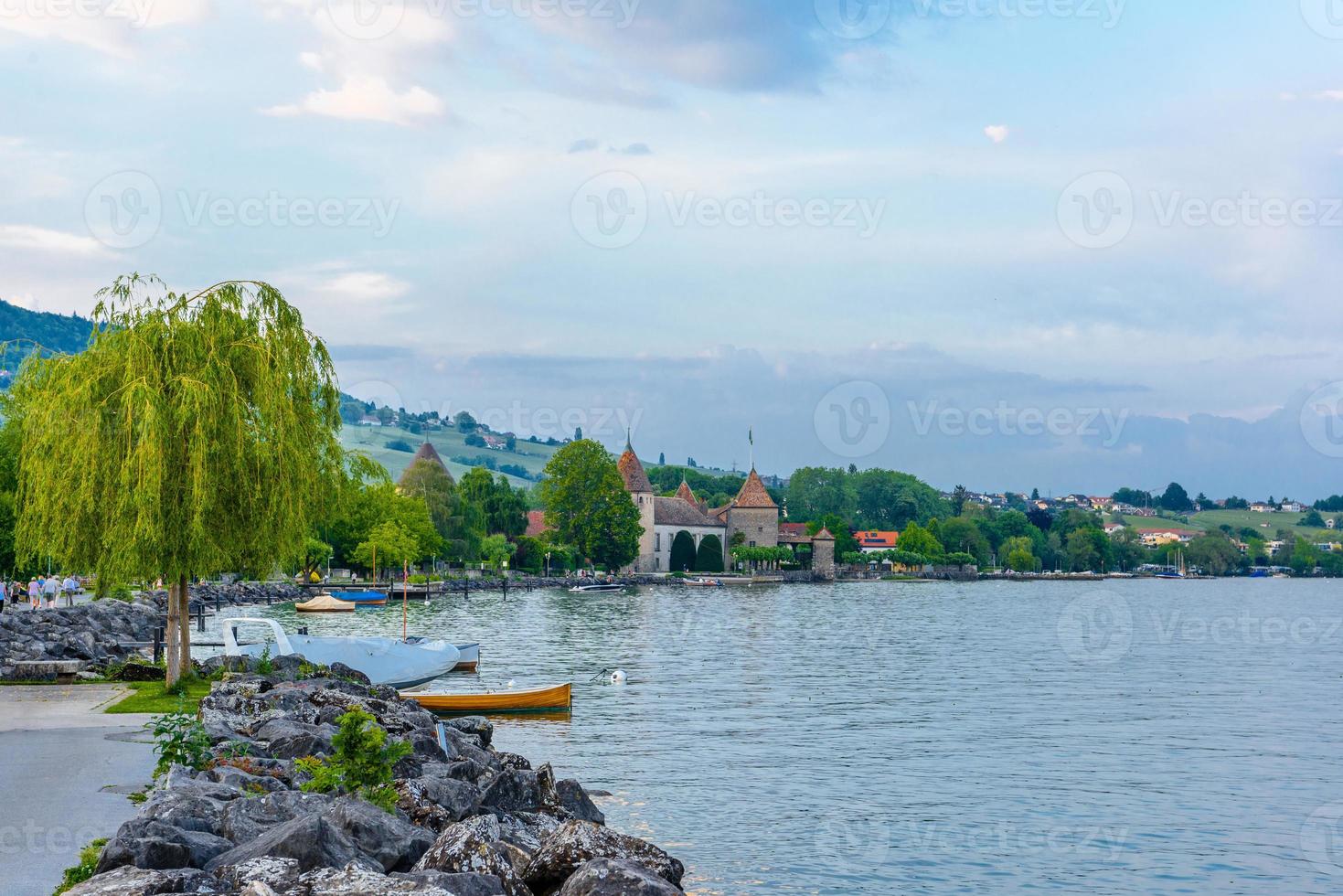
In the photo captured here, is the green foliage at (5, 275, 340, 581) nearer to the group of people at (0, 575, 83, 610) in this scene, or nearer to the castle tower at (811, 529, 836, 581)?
the group of people at (0, 575, 83, 610)

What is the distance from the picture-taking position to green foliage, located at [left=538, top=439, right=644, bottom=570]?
141m

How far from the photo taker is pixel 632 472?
16512 cm

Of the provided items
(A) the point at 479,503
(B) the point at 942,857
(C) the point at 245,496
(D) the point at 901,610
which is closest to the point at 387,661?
(C) the point at 245,496

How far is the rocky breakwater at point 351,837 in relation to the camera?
9.64 m

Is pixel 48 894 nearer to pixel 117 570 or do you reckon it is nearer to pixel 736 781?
pixel 117 570

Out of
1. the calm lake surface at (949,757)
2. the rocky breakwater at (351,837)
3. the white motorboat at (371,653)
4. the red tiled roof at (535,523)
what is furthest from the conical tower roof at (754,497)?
the rocky breakwater at (351,837)

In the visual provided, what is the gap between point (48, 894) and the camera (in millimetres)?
10062

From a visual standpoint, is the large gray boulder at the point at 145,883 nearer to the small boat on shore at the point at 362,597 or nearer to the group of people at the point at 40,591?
the group of people at the point at 40,591

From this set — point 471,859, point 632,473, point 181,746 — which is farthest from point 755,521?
point 471,859

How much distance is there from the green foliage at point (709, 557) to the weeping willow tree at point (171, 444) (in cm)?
14854

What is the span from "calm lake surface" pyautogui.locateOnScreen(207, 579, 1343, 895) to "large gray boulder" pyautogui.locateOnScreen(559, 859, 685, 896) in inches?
232

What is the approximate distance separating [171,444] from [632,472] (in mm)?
142340

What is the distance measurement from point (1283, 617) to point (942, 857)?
100m

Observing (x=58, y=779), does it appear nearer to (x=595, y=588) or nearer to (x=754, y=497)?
(x=595, y=588)
